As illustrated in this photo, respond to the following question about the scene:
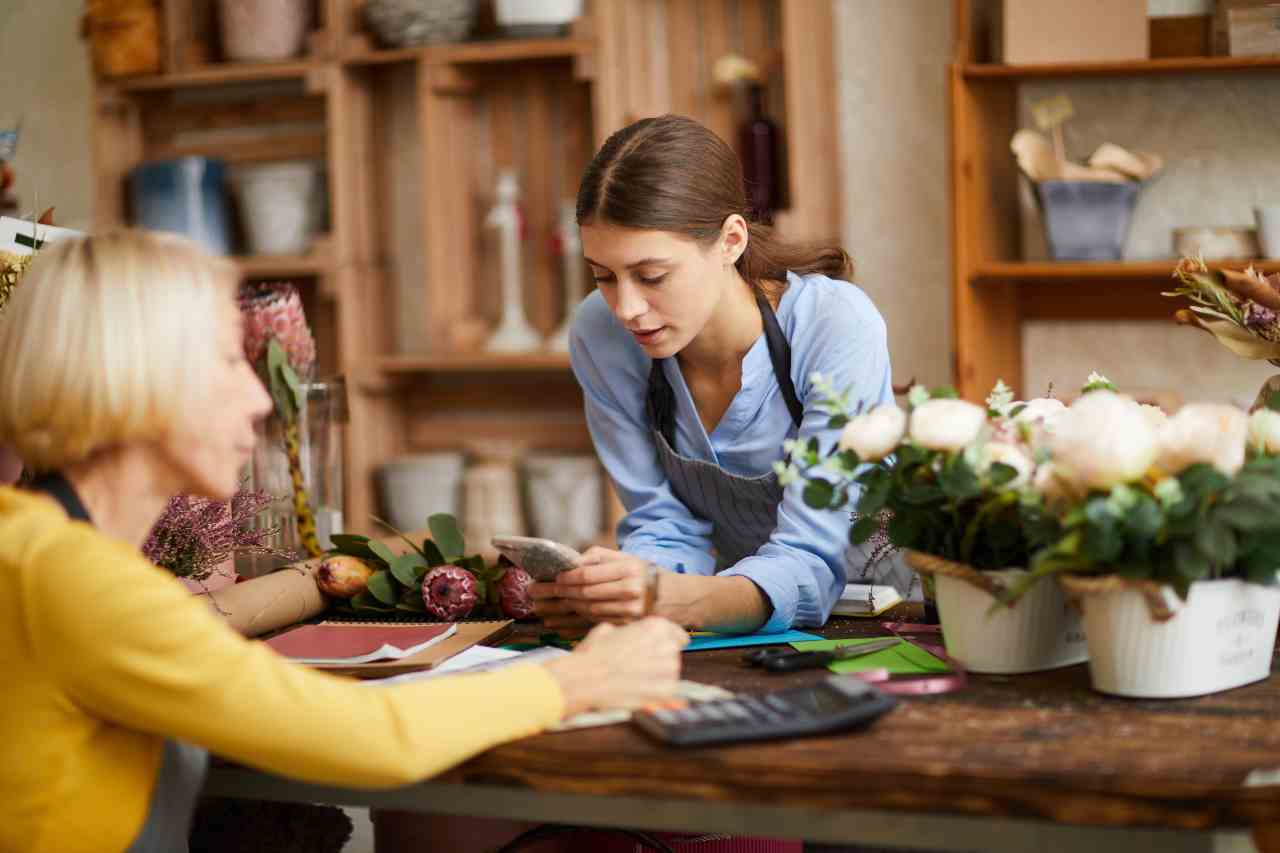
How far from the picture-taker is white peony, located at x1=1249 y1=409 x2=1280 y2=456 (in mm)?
1334

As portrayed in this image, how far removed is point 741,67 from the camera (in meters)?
3.58

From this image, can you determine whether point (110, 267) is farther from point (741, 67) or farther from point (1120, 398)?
point (741, 67)

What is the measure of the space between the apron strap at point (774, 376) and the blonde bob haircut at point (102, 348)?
99 cm

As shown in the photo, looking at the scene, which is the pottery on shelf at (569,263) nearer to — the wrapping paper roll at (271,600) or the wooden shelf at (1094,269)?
the wooden shelf at (1094,269)

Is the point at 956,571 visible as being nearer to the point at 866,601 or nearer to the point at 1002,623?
the point at 1002,623

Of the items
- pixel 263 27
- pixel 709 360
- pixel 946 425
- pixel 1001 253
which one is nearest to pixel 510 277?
pixel 263 27

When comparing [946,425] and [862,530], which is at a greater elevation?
[946,425]

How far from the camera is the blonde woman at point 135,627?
44.1 inches

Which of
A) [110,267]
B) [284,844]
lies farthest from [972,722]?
[284,844]

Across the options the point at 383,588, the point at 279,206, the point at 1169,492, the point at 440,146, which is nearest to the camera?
the point at 1169,492

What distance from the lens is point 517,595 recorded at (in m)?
1.80

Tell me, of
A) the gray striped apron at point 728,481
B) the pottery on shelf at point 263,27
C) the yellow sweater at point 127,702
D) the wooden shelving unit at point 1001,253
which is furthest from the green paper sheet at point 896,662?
the pottery on shelf at point 263,27

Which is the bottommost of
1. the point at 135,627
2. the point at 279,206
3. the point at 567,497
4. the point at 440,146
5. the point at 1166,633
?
the point at 567,497

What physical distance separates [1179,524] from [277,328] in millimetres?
1361
